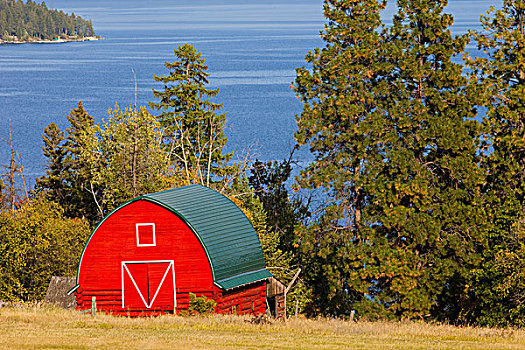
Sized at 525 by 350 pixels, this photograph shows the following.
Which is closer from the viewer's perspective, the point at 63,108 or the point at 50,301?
the point at 50,301

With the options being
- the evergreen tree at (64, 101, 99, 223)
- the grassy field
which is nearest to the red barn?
the grassy field

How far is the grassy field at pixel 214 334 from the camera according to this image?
24734 millimetres

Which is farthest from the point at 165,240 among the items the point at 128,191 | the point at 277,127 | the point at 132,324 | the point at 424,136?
the point at 277,127

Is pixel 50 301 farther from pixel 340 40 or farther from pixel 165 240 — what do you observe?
pixel 340 40

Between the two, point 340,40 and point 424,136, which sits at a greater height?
point 340,40

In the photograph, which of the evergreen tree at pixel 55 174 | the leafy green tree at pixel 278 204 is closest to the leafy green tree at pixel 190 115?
the leafy green tree at pixel 278 204

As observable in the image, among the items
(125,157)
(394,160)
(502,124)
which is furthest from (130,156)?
(502,124)

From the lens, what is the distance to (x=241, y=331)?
28047 mm

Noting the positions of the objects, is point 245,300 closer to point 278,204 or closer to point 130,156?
point 278,204

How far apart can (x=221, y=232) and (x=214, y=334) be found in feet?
28.0

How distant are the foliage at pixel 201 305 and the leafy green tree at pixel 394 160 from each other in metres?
9.25

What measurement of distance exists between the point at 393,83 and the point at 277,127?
69.9 meters

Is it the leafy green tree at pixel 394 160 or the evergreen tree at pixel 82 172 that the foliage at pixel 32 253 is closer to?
the evergreen tree at pixel 82 172

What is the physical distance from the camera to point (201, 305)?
33.7 meters
